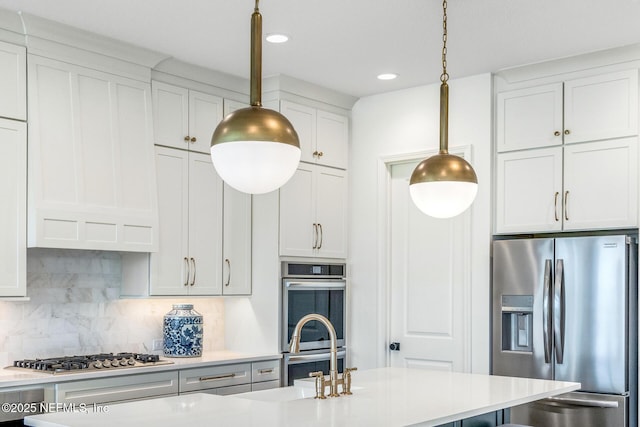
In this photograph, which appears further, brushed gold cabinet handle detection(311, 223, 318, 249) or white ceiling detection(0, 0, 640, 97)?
brushed gold cabinet handle detection(311, 223, 318, 249)

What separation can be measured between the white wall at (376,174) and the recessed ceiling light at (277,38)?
1345 mm

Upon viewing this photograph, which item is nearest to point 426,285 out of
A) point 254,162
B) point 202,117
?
point 202,117

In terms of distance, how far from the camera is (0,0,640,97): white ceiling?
12.3 ft

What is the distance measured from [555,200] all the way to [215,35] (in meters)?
2.22

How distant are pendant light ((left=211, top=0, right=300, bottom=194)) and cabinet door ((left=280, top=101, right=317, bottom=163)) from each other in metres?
2.69

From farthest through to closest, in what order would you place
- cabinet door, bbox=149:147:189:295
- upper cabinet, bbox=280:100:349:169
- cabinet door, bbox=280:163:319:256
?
1. upper cabinet, bbox=280:100:349:169
2. cabinet door, bbox=280:163:319:256
3. cabinet door, bbox=149:147:189:295

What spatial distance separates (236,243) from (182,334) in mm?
713

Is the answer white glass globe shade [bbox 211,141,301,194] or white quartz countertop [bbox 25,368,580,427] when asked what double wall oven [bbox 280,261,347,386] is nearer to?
white quartz countertop [bbox 25,368,580,427]

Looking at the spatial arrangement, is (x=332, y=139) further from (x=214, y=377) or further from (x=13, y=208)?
(x=13, y=208)

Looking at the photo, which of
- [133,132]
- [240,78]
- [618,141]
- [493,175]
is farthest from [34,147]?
[618,141]

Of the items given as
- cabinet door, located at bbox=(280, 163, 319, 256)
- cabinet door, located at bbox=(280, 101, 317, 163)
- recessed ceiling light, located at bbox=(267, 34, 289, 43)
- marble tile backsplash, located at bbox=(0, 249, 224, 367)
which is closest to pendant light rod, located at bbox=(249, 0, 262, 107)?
recessed ceiling light, located at bbox=(267, 34, 289, 43)

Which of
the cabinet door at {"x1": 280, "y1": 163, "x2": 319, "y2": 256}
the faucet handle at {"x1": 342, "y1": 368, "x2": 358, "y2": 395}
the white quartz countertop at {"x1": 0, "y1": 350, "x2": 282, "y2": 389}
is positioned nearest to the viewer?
the faucet handle at {"x1": 342, "y1": 368, "x2": 358, "y2": 395}

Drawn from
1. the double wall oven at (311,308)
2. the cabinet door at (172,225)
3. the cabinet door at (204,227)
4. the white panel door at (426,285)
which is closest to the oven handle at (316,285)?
the double wall oven at (311,308)

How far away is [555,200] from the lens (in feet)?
15.2
